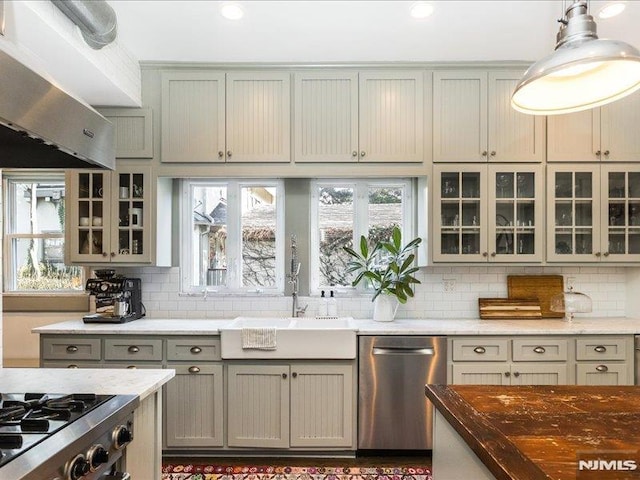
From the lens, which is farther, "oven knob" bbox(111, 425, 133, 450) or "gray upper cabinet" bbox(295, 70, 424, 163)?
"gray upper cabinet" bbox(295, 70, 424, 163)

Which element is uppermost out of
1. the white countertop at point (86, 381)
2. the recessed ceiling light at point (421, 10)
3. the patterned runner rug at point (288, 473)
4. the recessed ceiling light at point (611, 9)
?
the recessed ceiling light at point (611, 9)

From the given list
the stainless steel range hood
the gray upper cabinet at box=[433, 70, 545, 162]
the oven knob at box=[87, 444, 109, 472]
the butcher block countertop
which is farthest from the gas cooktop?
the gray upper cabinet at box=[433, 70, 545, 162]

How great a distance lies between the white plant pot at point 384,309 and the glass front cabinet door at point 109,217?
1.79m

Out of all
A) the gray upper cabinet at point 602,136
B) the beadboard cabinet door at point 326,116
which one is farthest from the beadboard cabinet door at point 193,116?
the gray upper cabinet at point 602,136

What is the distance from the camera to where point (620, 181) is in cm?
315

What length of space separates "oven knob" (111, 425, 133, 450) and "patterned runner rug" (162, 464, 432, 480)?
153 cm

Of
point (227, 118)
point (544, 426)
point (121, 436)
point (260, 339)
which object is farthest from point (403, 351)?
point (227, 118)

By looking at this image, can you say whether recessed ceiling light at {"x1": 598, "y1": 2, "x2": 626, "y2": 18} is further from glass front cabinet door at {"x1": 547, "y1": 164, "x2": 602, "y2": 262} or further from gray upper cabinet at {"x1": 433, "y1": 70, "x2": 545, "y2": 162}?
glass front cabinet door at {"x1": 547, "y1": 164, "x2": 602, "y2": 262}

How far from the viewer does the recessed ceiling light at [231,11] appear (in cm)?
245

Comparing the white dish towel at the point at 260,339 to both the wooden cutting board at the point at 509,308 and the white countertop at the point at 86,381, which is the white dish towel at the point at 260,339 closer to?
the white countertop at the point at 86,381

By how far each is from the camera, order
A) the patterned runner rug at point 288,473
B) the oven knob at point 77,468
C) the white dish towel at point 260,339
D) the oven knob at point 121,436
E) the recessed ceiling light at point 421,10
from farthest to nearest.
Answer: the white dish towel at point 260,339 < the patterned runner rug at point 288,473 < the recessed ceiling light at point 421,10 < the oven knob at point 121,436 < the oven knob at point 77,468

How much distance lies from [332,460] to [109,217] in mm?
2424

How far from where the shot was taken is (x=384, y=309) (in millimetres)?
3143

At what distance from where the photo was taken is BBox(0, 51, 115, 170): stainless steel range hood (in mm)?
1035
